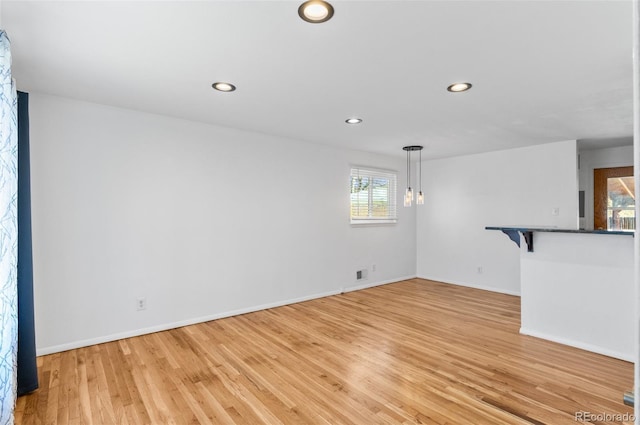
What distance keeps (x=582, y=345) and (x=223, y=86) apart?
4.12 metres

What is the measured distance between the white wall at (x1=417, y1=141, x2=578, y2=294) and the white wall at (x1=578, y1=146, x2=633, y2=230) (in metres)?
1.28

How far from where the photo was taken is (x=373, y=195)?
5.87 meters

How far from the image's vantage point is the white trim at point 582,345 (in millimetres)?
2898

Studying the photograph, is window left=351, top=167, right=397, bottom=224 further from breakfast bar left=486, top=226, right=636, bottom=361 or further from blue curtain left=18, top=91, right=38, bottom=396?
blue curtain left=18, top=91, right=38, bottom=396

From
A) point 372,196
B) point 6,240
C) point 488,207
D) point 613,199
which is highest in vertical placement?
point 372,196

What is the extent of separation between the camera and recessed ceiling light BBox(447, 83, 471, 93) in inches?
106

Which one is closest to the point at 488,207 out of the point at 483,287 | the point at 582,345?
the point at 483,287

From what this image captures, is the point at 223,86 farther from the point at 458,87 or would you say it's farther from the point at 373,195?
the point at 373,195

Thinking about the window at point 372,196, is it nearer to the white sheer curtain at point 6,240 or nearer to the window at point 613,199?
the window at point 613,199

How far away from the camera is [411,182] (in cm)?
652

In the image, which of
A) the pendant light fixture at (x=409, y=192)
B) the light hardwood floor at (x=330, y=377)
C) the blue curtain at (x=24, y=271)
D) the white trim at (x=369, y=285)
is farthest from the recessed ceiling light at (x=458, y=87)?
the white trim at (x=369, y=285)

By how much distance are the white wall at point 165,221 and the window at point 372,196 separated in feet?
1.47

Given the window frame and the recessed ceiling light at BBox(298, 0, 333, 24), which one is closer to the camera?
the recessed ceiling light at BBox(298, 0, 333, 24)
